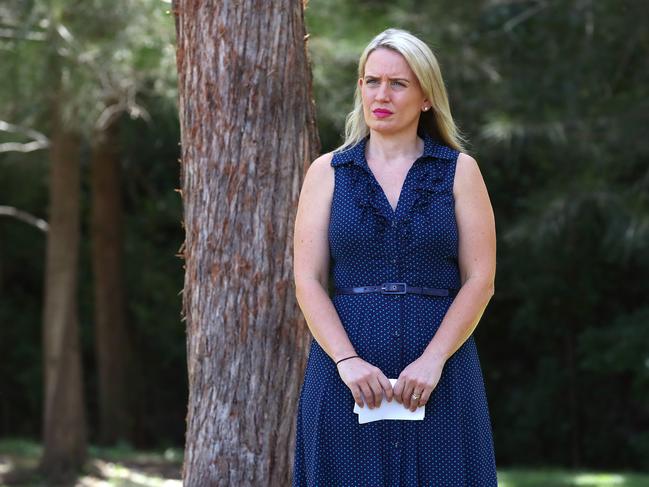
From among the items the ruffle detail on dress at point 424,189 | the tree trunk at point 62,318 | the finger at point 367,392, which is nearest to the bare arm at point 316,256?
the finger at point 367,392

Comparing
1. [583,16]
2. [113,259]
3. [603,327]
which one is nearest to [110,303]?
[113,259]

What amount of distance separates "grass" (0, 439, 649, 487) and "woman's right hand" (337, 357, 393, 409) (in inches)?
268

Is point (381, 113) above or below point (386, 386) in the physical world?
above

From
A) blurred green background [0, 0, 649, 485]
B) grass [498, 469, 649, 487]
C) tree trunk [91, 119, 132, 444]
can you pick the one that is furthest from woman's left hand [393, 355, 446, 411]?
tree trunk [91, 119, 132, 444]

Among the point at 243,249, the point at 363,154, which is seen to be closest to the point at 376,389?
the point at 363,154

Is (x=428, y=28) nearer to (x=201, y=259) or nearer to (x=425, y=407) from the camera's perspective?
(x=201, y=259)

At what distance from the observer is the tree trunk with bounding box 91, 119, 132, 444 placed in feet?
48.4

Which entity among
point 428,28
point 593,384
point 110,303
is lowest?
point 593,384

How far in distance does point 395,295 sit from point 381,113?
0.47m

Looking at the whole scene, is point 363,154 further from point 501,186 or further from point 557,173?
point 501,186

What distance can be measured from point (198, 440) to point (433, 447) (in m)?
1.17

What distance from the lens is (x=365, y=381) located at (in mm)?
2766

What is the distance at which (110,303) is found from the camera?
15.3 meters

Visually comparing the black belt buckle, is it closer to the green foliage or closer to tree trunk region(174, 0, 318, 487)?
tree trunk region(174, 0, 318, 487)
